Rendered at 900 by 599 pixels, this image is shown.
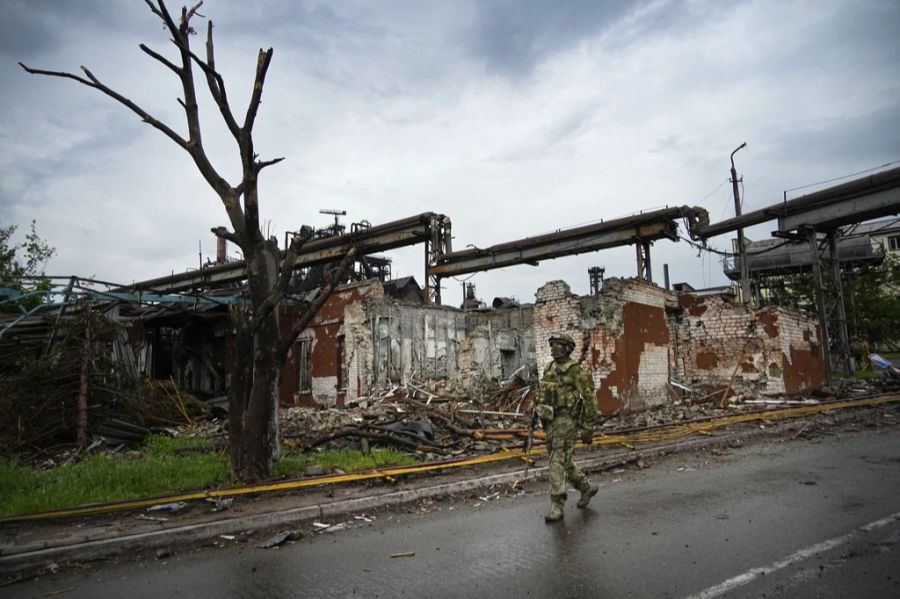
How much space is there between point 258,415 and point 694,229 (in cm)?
1955

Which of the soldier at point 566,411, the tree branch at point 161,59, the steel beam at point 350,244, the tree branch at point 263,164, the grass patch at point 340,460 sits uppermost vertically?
the steel beam at point 350,244

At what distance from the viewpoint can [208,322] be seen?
67.8 feet

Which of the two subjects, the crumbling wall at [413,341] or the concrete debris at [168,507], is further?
the crumbling wall at [413,341]

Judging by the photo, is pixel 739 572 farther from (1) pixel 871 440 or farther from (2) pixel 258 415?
(1) pixel 871 440

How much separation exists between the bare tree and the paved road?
1937 millimetres

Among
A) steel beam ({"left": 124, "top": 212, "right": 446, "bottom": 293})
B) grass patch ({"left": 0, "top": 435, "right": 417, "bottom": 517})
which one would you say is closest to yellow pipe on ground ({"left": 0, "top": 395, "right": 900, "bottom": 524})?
grass patch ({"left": 0, "top": 435, "right": 417, "bottom": 517})

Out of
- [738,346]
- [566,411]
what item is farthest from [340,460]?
[738,346]

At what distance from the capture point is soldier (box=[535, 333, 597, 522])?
5699mm

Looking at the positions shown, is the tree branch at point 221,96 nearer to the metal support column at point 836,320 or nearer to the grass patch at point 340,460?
the grass patch at point 340,460

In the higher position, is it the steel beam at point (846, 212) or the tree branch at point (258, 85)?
the steel beam at point (846, 212)

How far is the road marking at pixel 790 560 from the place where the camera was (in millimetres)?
3480

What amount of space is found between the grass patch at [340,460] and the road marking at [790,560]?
4739 mm

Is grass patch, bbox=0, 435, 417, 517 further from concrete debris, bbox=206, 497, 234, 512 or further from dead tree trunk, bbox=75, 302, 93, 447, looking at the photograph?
dead tree trunk, bbox=75, 302, 93, 447

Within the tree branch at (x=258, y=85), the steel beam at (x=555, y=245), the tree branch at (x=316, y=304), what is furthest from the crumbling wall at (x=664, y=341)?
the tree branch at (x=258, y=85)
